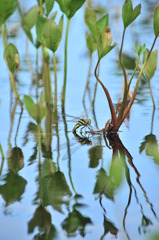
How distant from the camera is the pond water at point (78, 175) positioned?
2.90ft

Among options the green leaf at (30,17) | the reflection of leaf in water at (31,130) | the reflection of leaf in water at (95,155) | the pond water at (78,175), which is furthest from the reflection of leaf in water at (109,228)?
the green leaf at (30,17)

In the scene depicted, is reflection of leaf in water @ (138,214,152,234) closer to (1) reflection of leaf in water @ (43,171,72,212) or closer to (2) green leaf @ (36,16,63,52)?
(1) reflection of leaf in water @ (43,171,72,212)

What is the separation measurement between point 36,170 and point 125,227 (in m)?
0.33

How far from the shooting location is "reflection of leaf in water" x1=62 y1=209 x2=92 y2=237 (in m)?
0.87

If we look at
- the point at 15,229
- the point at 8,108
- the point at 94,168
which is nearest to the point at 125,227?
the point at 15,229

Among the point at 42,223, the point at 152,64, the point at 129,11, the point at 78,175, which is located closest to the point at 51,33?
the point at 129,11

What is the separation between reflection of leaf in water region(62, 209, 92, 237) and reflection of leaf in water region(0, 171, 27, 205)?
0.13 metres

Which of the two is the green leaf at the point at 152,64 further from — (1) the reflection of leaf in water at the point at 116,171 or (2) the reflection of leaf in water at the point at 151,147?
(1) the reflection of leaf in water at the point at 116,171

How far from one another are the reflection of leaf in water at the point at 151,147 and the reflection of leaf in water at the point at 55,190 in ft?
0.79

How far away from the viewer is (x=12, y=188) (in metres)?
1.05

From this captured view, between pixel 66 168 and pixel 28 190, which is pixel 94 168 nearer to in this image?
pixel 66 168

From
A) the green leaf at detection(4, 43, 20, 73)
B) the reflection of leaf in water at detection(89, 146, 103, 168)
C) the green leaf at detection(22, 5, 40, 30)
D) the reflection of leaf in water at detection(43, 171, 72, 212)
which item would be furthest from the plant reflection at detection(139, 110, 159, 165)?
the green leaf at detection(22, 5, 40, 30)

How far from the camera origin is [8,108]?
5.63 ft

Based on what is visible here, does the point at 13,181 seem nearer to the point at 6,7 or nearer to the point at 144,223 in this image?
the point at 144,223
